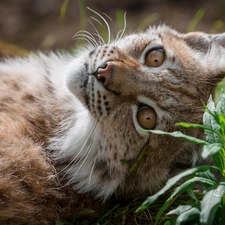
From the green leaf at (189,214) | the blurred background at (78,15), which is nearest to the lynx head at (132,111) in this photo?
the green leaf at (189,214)

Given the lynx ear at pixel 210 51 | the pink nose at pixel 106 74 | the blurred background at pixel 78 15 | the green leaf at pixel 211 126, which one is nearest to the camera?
the green leaf at pixel 211 126

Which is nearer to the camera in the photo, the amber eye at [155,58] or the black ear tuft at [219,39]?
the amber eye at [155,58]

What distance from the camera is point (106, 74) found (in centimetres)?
353

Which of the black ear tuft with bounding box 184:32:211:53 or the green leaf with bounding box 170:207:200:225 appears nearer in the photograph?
the green leaf with bounding box 170:207:200:225

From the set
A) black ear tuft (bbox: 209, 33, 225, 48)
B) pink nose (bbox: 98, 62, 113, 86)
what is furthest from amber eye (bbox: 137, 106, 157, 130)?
black ear tuft (bbox: 209, 33, 225, 48)

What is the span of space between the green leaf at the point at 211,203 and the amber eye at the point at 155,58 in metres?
1.17

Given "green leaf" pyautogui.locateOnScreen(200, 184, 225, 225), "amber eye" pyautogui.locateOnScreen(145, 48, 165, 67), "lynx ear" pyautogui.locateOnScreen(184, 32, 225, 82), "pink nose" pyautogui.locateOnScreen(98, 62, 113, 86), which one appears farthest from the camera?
"lynx ear" pyautogui.locateOnScreen(184, 32, 225, 82)

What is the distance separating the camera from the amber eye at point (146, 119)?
361 centimetres

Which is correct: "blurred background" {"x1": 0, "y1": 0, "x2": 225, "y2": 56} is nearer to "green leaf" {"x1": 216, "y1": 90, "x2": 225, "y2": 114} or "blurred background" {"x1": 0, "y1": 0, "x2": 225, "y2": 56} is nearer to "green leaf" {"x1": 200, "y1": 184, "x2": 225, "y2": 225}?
"green leaf" {"x1": 216, "y1": 90, "x2": 225, "y2": 114}

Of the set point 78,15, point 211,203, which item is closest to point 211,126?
point 211,203

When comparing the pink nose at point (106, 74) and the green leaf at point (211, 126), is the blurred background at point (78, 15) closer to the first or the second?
the pink nose at point (106, 74)

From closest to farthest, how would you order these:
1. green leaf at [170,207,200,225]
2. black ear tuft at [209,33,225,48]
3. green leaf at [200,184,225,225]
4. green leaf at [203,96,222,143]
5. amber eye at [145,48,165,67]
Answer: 1. green leaf at [200,184,225,225]
2. green leaf at [170,207,200,225]
3. green leaf at [203,96,222,143]
4. amber eye at [145,48,165,67]
5. black ear tuft at [209,33,225,48]

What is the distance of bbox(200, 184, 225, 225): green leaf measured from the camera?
2.70 meters

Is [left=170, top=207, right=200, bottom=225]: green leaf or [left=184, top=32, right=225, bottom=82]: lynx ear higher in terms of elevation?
[left=184, top=32, right=225, bottom=82]: lynx ear
